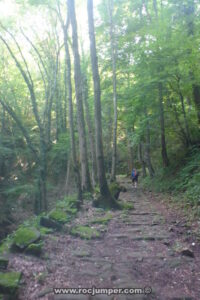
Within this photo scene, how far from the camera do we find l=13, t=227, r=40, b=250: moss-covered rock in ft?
14.2

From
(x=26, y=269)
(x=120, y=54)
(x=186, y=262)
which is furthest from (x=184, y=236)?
(x=120, y=54)

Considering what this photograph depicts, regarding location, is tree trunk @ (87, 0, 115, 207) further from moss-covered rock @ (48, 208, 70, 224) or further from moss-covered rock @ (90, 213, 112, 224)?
moss-covered rock @ (48, 208, 70, 224)

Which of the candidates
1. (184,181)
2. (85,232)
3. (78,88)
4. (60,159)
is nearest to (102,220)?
(85,232)

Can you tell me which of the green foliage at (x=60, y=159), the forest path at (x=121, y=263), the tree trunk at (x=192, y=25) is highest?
the tree trunk at (x=192, y=25)

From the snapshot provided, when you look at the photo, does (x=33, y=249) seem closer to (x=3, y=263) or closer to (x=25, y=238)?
(x=25, y=238)

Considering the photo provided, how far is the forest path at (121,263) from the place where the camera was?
136 inches

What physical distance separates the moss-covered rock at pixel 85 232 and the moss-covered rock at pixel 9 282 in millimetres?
2590

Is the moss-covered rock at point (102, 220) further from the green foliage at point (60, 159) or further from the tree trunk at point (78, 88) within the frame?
the green foliage at point (60, 159)

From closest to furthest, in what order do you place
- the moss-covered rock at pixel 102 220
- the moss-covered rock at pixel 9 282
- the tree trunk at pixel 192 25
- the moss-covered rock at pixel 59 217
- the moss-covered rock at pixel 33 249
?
the moss-covered rock at pixel 9 282, the moss-covered rock at pixel 33 249, the moss-covered rock at pixel 59 217, the moss-covered rock at pixel 102 220, the tree trunk at pixel 192 25

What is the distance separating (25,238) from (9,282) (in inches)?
55.1

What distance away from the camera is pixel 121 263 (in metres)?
4.35

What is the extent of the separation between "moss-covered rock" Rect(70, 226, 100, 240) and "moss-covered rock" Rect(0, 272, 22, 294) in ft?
8.50

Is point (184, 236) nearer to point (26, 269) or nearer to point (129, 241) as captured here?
point (129, 241)

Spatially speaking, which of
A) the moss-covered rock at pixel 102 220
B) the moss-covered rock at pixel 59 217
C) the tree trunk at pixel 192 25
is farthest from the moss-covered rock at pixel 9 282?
the tree trunk at pixel 192 25
